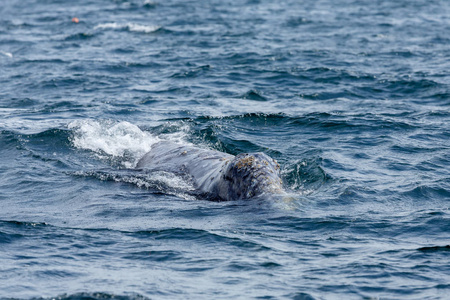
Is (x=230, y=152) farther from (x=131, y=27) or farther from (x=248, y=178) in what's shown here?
(x=131, y=27)

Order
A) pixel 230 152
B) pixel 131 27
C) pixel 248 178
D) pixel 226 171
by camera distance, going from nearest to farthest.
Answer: pixel 248 178 → pixel 226 171 → pixel 230 152 → pixel 131 27

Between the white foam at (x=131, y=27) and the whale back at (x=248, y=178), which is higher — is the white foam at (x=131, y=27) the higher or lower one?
the higher one

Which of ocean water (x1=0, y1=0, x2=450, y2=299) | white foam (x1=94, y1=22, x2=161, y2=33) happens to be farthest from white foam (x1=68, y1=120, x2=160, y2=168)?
white foam (x1=94, y1=22, x2=161, y2=33)

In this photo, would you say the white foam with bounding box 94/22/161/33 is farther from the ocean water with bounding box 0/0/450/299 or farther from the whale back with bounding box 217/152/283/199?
the whale back with bounding box 217/152/283/199

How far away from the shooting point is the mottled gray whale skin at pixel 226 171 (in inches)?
423

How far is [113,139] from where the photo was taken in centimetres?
1531

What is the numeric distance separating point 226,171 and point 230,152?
12.8 feet

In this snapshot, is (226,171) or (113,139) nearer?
(226,171)

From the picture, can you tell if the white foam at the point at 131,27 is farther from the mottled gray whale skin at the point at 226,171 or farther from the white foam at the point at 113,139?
the mottled gray whale skin at the point at 226,171

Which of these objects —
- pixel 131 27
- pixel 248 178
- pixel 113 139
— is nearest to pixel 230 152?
pixel 113 139

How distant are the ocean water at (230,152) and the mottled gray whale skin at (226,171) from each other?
25cm

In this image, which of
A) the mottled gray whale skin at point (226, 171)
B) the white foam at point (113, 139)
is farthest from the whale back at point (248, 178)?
the white foam at point (113, 139)

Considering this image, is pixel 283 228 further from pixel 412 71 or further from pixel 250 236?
pixel 412 71

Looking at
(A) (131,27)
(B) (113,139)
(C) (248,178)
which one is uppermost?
(A) (131,27)
